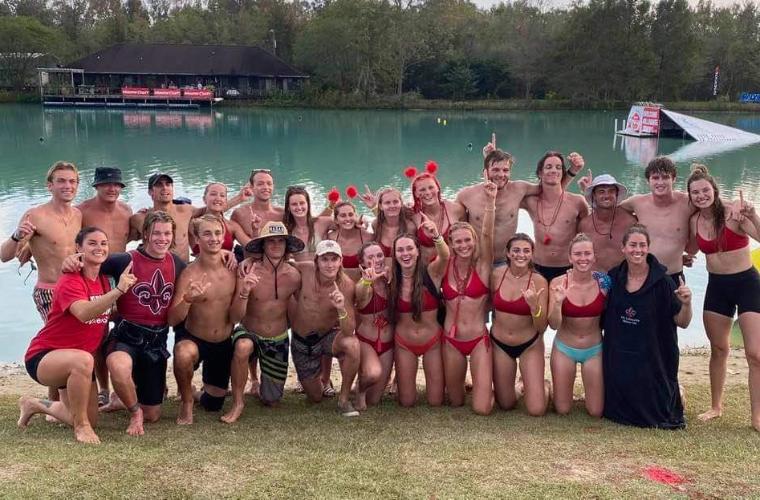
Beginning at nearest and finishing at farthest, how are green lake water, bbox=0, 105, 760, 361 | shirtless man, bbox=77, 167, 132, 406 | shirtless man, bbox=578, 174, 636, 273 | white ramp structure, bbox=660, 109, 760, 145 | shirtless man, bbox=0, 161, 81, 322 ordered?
1. shirtless man, bbox=0, 161, 81, 322
2. shirtless man, bbox=77, 167, 132, 406
3. shirtless man, bbox=578, 174, 636, 273
4. green lake water, bbox=0, 105, 760, 361
5. white ramp structure, bbox=660, 109, 760, 145

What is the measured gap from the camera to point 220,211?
6.31 metres

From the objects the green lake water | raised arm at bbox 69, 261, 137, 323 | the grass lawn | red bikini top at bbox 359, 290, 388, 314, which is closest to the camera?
the grass lawn

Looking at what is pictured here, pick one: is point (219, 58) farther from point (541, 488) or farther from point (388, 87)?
point (541, 488)

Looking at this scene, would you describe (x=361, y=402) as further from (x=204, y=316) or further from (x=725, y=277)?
(x=725, y=277)

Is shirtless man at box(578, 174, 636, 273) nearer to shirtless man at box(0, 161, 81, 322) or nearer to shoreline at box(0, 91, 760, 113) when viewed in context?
shirtless man at box(0, 161, 81, 322)

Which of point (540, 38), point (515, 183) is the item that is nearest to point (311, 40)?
point (540, 38)

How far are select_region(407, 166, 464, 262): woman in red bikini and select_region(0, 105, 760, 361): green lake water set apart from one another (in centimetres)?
492

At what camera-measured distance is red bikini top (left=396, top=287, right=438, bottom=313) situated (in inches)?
218

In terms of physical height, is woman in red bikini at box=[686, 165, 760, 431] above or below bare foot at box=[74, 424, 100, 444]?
above

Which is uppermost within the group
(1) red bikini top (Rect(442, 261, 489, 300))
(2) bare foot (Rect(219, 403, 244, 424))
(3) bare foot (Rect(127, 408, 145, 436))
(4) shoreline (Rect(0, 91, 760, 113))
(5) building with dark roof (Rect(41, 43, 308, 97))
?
(5) building with dark roof (Rect(41, 43, 308, 97))

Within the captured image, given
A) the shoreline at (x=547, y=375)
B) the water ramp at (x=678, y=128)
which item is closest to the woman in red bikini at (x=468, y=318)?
the shoreline at (x=547, y=375)

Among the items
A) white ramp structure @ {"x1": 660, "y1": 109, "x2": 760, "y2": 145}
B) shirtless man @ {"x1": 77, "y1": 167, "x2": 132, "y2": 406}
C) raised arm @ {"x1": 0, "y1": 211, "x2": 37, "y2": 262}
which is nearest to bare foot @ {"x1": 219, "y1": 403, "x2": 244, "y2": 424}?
shirtless man @ {"x1": 77, "y1": 167, "x2": 132, "y2": 406}

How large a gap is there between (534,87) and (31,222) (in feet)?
193

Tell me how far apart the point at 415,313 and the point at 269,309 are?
116 centimetres
